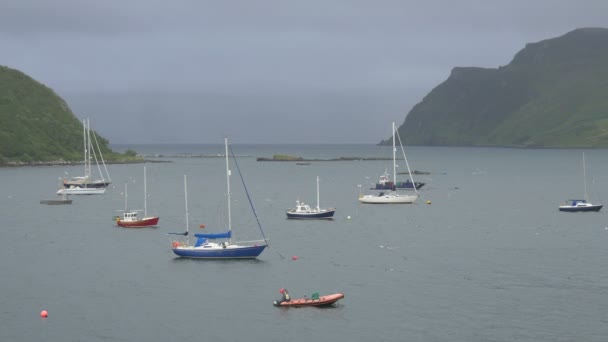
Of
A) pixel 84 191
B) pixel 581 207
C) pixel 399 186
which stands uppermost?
pixel 84 191

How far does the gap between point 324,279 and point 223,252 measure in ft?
41.5

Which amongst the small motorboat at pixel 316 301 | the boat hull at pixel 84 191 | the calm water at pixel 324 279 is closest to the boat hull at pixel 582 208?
the calm water at pixel 324 279

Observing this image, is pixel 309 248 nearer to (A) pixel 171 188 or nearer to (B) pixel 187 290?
(B) pixel 187 290

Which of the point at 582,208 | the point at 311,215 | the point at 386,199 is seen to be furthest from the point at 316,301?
the point at 386,199

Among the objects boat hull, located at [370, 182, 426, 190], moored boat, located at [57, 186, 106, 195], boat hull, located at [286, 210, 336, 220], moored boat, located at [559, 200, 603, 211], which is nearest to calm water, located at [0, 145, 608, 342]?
moored boat, located at [559, 200, 603, 211]

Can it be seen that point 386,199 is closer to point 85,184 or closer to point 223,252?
point 223,252

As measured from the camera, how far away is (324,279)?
232 ft

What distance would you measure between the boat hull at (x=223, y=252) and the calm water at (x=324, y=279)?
805 mm

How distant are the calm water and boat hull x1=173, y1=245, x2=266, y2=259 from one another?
80 cm

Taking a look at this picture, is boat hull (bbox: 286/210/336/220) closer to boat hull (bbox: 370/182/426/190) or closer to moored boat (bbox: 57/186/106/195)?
moored boat (bbox: 57/186/106/195)

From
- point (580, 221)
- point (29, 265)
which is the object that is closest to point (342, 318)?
point (29, 265)

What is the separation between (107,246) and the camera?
9062 centimetres

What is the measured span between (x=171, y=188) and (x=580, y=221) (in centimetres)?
9498

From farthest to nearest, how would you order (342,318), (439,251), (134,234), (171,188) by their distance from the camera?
(171,188) → (134,234) → (439,251) → (342,318)
